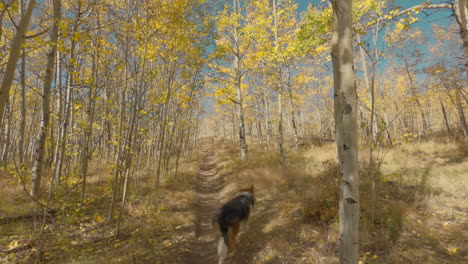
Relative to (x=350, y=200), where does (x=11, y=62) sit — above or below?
above

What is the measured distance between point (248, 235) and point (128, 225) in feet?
11.6

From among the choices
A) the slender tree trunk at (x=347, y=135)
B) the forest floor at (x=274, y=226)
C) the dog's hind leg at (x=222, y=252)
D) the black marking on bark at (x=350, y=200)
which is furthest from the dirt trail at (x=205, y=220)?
the black marking on bark at (x=350, y=200)

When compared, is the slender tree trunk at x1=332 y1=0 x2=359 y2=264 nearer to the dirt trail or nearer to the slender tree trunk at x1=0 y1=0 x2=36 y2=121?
the slender tree trunk at x1=0 y1=0 x2=36 y2=121

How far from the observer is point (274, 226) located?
17.8 feet

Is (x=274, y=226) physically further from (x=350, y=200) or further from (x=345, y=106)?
(x=345, y=106)

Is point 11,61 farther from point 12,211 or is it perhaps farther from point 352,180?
point 12,211

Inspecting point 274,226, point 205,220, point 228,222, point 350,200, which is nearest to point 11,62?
point 350,200

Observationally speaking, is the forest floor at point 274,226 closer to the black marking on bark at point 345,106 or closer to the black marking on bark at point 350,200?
the black marking on bark at point 350,200

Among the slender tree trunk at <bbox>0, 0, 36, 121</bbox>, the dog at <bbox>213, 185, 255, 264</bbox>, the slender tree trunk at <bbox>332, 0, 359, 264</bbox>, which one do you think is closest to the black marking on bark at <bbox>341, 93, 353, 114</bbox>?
the slender tree trunk at <bbox>332, 0, 359, 264</bbox>

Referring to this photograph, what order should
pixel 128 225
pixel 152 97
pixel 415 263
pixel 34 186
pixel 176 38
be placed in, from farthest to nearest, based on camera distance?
pixel 152 97
pixel 176 38
pixel 34 186
pixel 128 225
pixel 415 263

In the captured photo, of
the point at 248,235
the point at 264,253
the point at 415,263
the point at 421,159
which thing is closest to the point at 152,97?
the point at 248,235

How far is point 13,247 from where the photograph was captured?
4.46 meters

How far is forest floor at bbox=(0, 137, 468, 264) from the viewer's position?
13.1 feet

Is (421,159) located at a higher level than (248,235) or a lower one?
higher
